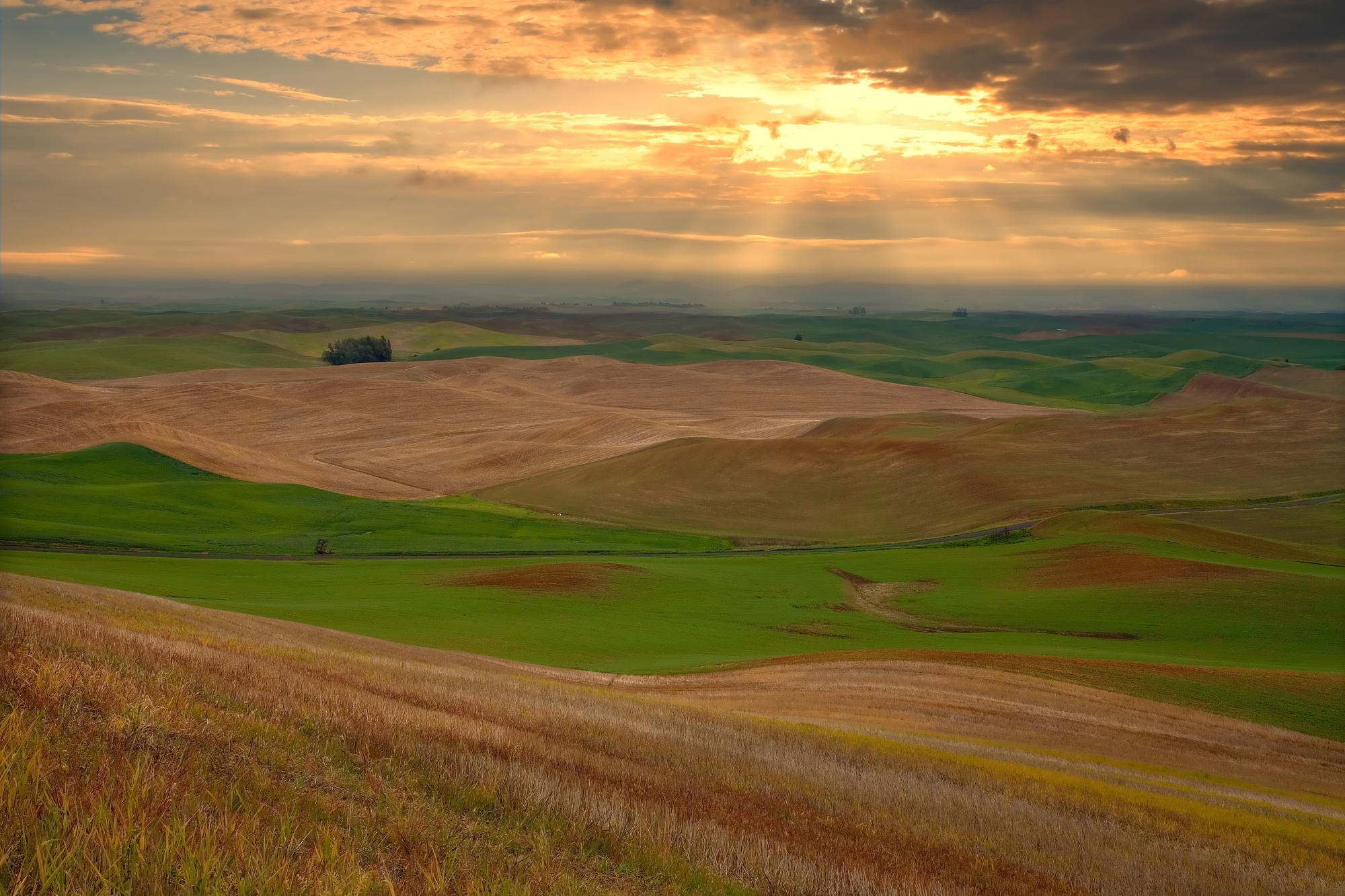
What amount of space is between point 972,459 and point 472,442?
167 feet

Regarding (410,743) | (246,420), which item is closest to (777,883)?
(410,743)

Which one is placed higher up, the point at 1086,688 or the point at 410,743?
the point at 410,743

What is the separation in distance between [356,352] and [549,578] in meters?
148

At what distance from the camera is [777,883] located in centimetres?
818

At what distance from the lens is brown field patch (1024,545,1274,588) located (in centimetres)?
4819

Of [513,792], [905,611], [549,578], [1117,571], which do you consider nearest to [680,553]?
[549,578]

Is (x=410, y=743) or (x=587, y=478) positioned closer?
(x=410, y=743)

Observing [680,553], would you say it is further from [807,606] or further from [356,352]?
[356,352]

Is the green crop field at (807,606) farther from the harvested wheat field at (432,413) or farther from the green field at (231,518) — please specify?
the harvested wheat field at (432,413)

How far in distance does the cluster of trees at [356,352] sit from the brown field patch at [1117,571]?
5820 inches

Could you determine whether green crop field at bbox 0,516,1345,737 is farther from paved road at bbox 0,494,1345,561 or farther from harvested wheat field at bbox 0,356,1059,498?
harvested wheat field at bbox 0,356,1059,498

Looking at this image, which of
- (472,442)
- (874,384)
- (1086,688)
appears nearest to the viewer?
(1086,688)

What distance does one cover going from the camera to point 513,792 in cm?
894

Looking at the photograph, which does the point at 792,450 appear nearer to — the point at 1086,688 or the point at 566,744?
the point at 1086,688
